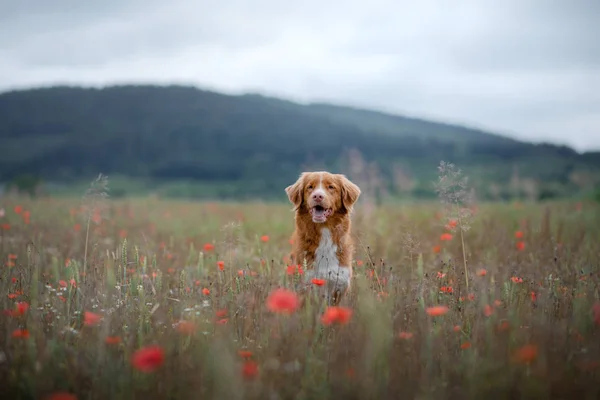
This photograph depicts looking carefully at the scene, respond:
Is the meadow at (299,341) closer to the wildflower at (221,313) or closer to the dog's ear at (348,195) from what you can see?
the wildflower at (221,313)

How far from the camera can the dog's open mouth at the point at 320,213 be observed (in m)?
4.90

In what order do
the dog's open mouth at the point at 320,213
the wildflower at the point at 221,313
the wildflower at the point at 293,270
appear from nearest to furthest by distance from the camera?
the wildflower at the point at 221,313 < the wildflower at the point at 293,270 < the dog's open mouth at the point at 320,213

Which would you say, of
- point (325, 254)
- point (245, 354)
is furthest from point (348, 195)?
point (245, 354)

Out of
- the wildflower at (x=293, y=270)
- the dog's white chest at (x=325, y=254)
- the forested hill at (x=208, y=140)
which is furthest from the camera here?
the forested hill at (x=208, y=140)

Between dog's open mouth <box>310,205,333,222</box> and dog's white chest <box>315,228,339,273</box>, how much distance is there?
0.15 meters

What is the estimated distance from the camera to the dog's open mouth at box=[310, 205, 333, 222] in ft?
16.1

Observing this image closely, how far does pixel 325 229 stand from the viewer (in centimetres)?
499

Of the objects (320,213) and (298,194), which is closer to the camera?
(320,213)

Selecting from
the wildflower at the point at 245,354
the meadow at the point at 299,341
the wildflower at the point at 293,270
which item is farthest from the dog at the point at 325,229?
the wildflower at the point at 245,354

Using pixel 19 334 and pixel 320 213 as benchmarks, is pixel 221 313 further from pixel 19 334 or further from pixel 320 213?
pixel 320 213

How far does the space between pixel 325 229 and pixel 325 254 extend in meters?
0.28

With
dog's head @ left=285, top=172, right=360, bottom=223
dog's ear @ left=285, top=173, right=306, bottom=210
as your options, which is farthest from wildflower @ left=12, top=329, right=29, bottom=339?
dog's ear @ left=285, top=173, right=306, bottom=210

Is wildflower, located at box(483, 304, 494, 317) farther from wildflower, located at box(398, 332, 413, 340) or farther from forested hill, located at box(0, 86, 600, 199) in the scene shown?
forested hill, located at box(0, 86, 600, 199)

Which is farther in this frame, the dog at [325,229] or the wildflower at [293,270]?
the dog at [325,229]
